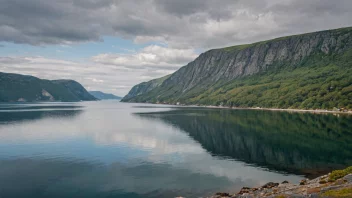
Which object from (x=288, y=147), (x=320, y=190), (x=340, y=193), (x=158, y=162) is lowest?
(x=158, y=162)

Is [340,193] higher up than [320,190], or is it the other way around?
[340,193]

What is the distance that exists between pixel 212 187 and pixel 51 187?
3124 cm

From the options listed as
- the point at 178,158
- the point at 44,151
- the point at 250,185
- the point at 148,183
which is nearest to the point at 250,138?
the point at 178,158

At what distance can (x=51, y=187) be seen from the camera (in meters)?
50.6

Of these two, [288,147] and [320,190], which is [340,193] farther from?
[288,147]

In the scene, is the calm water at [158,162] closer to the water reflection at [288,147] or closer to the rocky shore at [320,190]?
the water reflection at [288,147]

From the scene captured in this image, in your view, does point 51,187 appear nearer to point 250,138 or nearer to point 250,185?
point 250,185

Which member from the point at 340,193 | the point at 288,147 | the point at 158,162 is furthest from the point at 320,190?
the point at 288,147

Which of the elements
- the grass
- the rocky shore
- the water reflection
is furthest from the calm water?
the grass

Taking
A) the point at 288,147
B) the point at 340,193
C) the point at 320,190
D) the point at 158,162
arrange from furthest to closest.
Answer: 1. the point at 288,147
2. the point at 158,162
3. the point at 320,190
4. the point at 340,193

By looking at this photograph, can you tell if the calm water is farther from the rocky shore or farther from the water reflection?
the rocky shore

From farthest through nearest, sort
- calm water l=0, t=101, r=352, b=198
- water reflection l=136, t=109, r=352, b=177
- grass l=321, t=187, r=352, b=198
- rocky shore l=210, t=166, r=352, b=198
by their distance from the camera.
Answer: water reflection l=136, t=109, r=352, b=177, calm water l=0, t=101, r=352, b=198, rocky shore l=210, t=166, r=352, b=198, grass l=321, t=187, r=352, b=198

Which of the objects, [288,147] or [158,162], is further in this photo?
[288,147]

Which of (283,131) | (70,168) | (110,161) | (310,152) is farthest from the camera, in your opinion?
(283,131)
